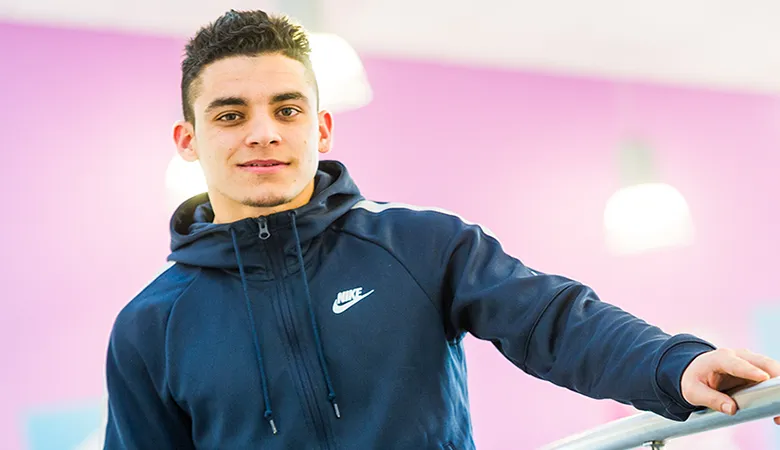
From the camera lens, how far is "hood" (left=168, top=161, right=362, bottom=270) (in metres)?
1.34

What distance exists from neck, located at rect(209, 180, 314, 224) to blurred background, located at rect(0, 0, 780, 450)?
3.05ft

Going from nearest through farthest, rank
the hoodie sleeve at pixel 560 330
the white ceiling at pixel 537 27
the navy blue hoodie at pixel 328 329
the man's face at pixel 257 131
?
the hoodie sleeve at pixel 560 330 → the navy blue hoodie at pixel 328 329 → the man's face at pixel 257 131 → the white ceiling at pixel 537 27

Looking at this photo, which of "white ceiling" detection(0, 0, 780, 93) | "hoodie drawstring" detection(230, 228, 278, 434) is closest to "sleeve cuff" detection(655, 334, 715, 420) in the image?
"hoodie drawstring" detection(230, 228, 278, 434)

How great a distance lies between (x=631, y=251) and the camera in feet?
13.1

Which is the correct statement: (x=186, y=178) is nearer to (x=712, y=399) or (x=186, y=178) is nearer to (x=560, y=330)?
(x=560, y=330)

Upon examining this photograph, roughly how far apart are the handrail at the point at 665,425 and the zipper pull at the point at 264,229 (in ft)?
1.56

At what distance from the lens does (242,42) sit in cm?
139

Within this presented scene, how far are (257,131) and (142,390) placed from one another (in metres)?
0.40

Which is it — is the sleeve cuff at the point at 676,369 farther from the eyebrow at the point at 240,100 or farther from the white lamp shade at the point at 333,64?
the white lamp shade at the point at 333,64

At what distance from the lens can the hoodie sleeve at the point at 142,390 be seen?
1.34 meters

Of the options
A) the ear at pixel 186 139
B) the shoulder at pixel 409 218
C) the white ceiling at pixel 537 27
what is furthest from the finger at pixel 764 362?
the white ceiling at pixel 537 27

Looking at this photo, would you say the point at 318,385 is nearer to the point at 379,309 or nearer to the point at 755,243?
the point at 379,309

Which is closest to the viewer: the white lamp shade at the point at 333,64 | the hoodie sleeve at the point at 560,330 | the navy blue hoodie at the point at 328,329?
the hoodie sleeve at the point at 560,330

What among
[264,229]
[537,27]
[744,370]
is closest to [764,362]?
[744,370]
